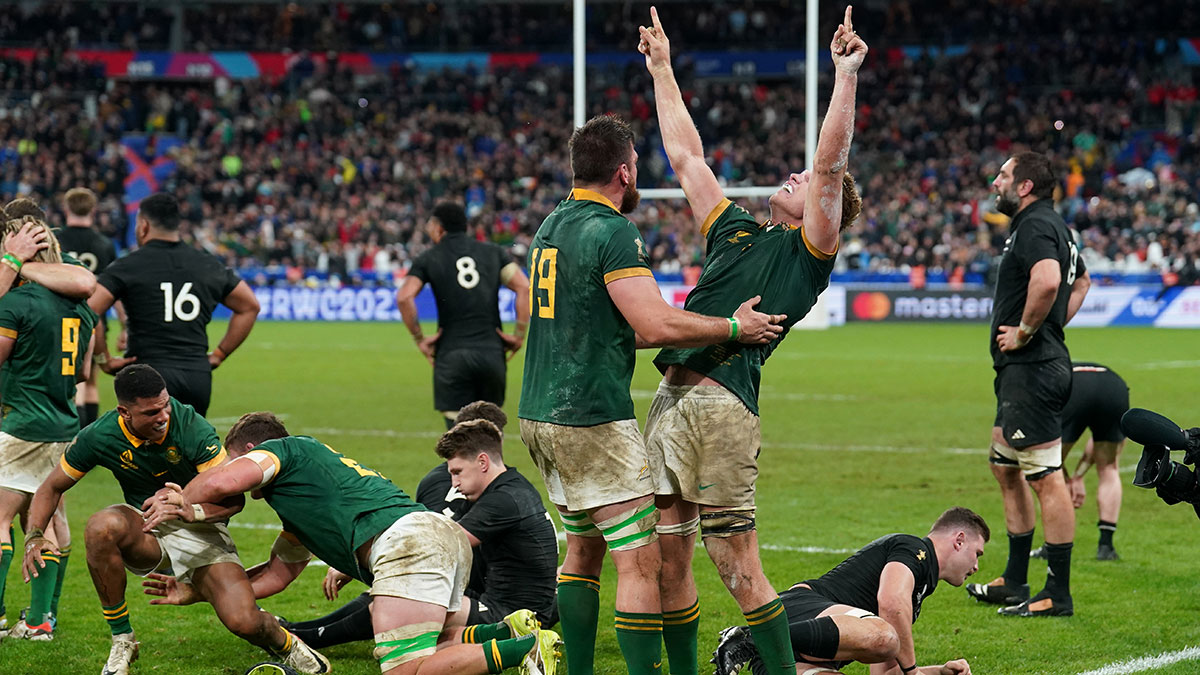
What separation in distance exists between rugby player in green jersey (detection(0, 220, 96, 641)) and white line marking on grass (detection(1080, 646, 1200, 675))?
498 centimetres

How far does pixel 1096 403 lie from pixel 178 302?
5.79 m

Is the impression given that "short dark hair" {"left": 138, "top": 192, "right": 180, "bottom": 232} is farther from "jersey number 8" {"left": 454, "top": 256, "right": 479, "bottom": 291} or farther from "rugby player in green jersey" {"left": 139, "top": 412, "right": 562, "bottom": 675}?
"rugby player in green jersey" {"left": 139, "top": 412, "right": 562, "bottom": 675}

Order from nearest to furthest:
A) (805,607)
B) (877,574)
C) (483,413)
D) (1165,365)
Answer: (805,607) < (877,574) < (483,413) < (1165,365)

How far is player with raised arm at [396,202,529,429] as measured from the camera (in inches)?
397

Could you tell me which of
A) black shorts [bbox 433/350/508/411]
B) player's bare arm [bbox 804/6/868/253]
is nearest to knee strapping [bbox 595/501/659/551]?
player's bare arm [bbox 804/6/868/253]

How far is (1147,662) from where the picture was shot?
598cm

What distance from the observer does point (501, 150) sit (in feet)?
136

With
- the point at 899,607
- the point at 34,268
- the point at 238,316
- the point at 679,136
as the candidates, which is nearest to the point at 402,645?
the point at 899,607

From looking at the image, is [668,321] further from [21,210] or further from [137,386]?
[21,210]

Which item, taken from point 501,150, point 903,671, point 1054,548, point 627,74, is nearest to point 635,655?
point 903,671

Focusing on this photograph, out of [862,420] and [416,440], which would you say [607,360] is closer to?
[416,440]

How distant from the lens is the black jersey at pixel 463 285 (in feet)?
33.1

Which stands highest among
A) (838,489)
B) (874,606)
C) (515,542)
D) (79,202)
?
(79,202)

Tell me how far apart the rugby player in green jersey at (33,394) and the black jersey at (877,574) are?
370 cm
